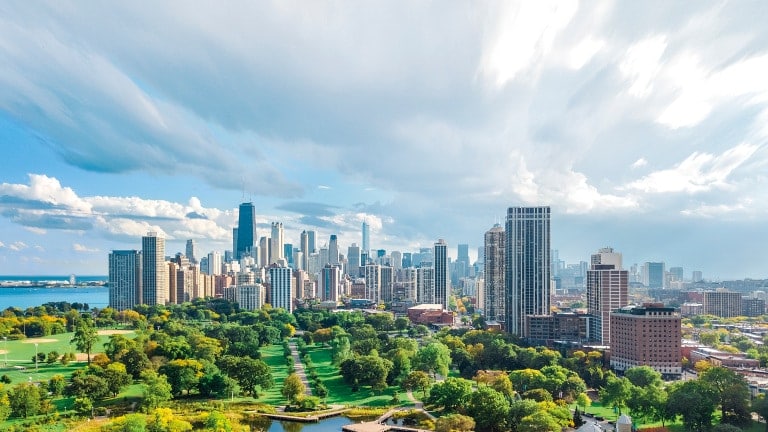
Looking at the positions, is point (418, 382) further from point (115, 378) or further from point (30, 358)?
point (30, 358)

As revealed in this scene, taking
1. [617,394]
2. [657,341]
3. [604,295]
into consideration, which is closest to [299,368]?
[617,394]

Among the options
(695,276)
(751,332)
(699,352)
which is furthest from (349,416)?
(695,276)

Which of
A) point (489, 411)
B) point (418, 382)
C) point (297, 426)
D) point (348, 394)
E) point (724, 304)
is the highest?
point (489, 411)

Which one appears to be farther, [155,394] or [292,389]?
[292,389]

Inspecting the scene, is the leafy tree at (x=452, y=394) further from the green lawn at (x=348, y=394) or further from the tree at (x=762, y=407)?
the tree at (x=762, y=407)

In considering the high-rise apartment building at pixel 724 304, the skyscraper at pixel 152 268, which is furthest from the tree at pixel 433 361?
the high-rise apartment building at pixel 724 304

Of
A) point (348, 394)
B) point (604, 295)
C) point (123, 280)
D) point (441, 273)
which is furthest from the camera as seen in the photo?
point (441, 273)

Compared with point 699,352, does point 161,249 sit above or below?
above

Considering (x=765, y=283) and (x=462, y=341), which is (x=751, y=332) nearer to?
(x=462, y=341)
